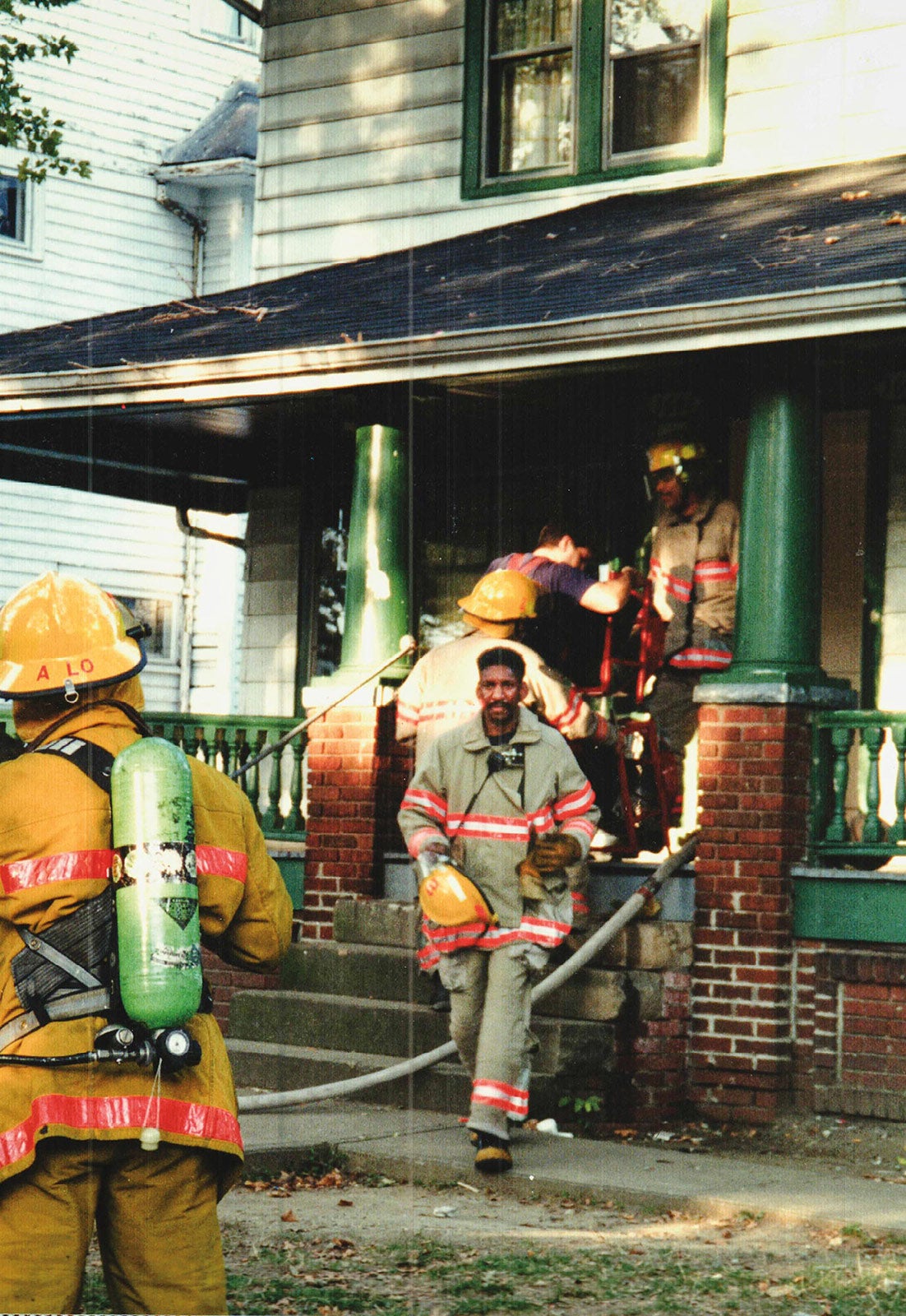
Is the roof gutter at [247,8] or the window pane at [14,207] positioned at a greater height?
the window pane at [14,207]

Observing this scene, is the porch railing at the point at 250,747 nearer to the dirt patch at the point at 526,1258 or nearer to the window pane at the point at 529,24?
the dirt patch at the point at 526,1258

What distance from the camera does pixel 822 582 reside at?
10.6 m

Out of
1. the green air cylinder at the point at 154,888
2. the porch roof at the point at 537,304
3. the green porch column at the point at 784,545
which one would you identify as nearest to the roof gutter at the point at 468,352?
the porch roof at the point at 537,304

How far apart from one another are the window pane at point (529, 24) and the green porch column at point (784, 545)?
4391 millimetres

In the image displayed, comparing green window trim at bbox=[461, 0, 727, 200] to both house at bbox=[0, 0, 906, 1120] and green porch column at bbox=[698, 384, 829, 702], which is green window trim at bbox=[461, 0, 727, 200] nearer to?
house at bbox=[0, 0, 906, 1120]

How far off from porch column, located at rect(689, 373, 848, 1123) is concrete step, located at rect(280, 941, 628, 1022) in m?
0.45

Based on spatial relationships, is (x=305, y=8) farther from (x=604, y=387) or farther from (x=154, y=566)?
(x=154, y=566)

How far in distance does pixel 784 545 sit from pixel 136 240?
15.2 metres

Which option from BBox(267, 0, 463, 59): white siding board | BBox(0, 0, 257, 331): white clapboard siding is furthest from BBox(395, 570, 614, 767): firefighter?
BBox(0, 0, 257, 331): white clapboard siding

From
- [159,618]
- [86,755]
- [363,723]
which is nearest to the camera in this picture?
[86,755]

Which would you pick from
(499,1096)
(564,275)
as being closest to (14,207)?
(564,275)

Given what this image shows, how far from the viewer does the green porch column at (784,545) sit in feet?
29.8

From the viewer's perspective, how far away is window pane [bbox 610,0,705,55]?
11.9m

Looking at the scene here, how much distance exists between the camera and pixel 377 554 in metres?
10.6
